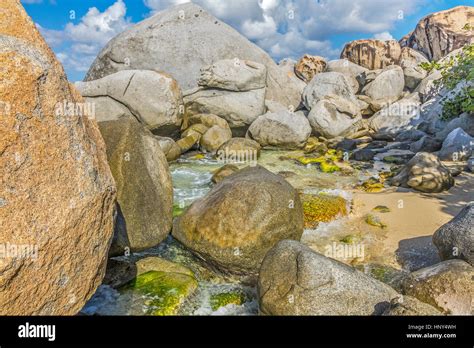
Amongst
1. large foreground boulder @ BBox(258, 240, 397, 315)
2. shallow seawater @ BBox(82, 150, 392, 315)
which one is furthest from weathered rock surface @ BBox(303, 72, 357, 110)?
large foreground boulder @ BBox(258, 240, 397, 315)

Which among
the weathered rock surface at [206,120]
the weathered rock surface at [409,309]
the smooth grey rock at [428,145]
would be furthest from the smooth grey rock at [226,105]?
the weathered rock surface at [409,309]

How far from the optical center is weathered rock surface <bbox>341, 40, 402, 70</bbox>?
108 ft

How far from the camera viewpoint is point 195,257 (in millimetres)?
7039

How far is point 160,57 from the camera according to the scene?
23.5 m

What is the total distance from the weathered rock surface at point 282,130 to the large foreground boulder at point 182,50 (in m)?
5.75

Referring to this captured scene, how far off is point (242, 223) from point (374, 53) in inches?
1260

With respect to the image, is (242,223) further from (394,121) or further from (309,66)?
(309,66)

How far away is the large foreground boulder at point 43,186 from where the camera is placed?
308 centimetres

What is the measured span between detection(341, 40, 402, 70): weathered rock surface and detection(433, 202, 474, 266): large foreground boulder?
30.0 m

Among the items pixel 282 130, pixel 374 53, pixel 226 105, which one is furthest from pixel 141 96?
pixel 374 53

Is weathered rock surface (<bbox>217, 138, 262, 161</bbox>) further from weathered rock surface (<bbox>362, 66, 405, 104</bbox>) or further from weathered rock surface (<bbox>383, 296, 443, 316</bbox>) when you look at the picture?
weathered rock surface (<bbox>362, 66, 405, 104</bbox>)

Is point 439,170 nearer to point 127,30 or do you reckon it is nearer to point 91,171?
point 91,171

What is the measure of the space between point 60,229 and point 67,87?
4.77 feet
